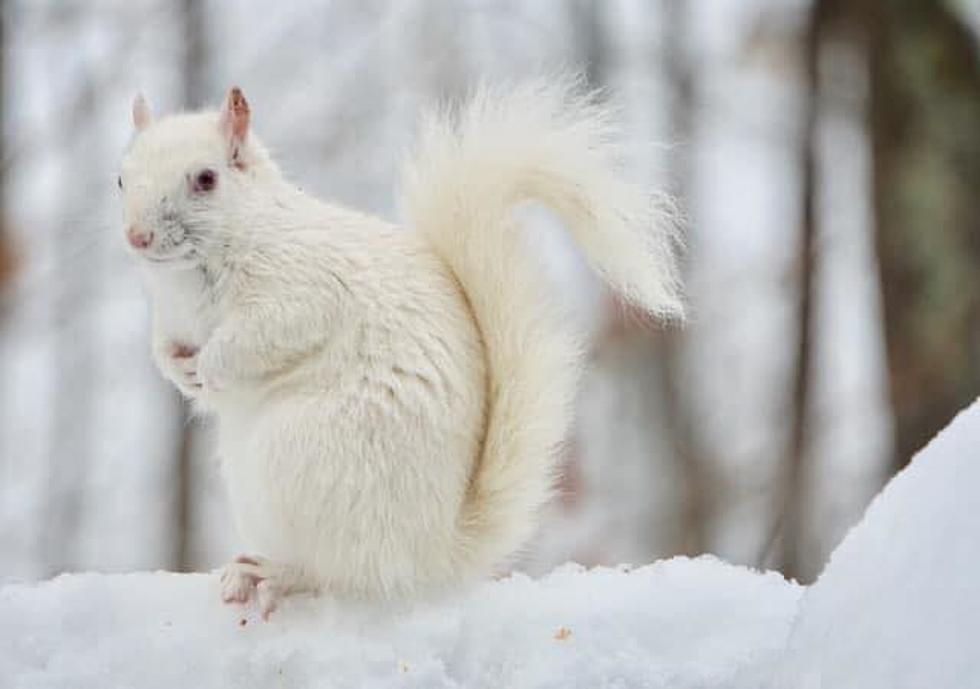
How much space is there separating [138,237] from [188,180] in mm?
69

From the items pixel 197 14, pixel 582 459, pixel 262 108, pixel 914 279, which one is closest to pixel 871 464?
pixel 582 459

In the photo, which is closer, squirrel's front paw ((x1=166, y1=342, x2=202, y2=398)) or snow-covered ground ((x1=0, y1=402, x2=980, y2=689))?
snow-covered ground ((x1=0, y1=402, x2=980, y2=689))

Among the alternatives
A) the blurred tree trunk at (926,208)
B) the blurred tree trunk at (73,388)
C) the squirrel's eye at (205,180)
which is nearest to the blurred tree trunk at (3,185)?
the blurred tree trunk at (73,388)

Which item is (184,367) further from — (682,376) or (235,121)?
(682,376)

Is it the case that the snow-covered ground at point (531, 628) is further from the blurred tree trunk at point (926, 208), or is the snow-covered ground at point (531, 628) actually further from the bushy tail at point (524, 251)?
the blurred tree trunk at point (926, 208)

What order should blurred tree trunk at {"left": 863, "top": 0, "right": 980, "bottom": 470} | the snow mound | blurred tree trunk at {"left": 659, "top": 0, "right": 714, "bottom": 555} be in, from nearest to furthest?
the snow mound, blurred tree trunk at {"left": 863, "top": 0, "right": 980, "bottom": 470}, blurred tree trunk at {"left": 659, "top": 0, "right": 714, "bottom": 555}

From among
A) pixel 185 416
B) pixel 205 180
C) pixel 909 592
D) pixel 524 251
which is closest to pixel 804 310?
pixel 185 416

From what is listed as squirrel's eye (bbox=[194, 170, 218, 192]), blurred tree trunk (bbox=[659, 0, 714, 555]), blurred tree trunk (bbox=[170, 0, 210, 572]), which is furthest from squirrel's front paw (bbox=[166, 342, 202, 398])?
blurred tree trunk (bbox=[170, 0, 210, 572])

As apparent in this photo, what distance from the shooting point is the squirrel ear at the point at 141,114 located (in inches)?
52.4

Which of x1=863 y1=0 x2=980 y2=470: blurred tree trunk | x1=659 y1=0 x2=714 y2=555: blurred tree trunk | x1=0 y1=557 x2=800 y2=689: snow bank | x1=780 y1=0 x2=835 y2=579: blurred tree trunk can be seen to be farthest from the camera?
x1=659 y1=0 x2=714 y2=555: blurred tree trunk

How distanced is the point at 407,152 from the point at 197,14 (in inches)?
133

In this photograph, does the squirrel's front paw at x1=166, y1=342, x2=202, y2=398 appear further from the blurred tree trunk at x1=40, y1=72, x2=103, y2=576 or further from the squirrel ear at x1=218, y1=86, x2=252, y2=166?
the blurred tree trunk at x1=40, y1=72, x2=103, y2=576

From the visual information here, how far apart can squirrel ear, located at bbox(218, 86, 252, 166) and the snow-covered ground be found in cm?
34

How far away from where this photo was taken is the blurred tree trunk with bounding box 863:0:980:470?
257 centimetres
